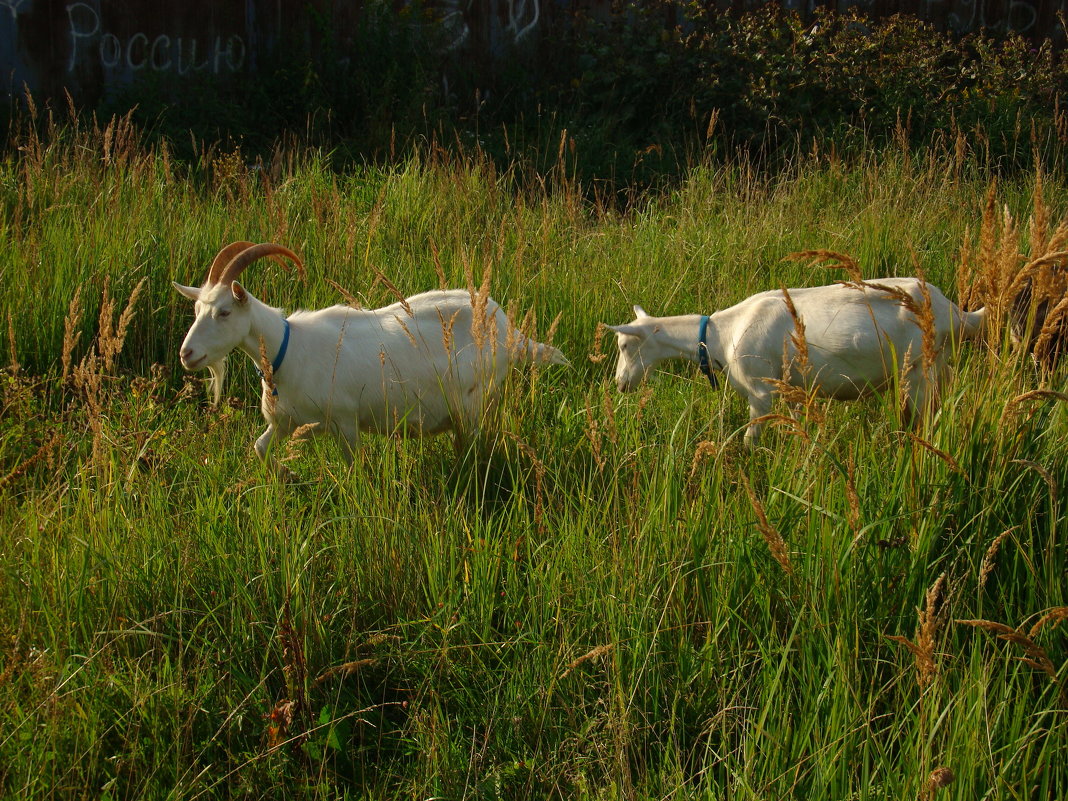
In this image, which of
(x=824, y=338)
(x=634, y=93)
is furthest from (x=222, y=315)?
(x=634, y=93)

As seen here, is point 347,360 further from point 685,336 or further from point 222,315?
point 685,336

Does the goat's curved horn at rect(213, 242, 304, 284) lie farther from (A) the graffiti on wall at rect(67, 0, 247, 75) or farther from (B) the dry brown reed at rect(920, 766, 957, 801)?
(A) the graffiti on wall at rect(67, 0, 247, 75)

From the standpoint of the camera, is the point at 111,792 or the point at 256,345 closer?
the point at 111,792

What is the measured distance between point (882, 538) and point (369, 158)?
7107 mm

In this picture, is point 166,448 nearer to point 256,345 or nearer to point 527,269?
point 256,345

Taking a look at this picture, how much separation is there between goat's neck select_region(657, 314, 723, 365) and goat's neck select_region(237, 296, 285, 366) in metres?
1.71

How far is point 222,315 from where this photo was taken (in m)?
3.96

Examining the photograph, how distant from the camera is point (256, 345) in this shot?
4074 millimetres

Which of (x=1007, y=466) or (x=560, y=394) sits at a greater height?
(x=1007, y=466)

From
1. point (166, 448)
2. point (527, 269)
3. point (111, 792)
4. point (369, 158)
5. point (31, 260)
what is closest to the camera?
point (111, 792)

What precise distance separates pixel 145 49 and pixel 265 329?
280 inches

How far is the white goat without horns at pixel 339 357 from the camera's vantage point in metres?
3.92

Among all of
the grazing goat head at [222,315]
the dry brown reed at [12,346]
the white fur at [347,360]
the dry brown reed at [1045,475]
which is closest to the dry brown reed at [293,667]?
the dry brown reed at [12,346]

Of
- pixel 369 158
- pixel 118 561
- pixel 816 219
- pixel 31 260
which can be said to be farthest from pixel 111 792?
pixel 369 158
